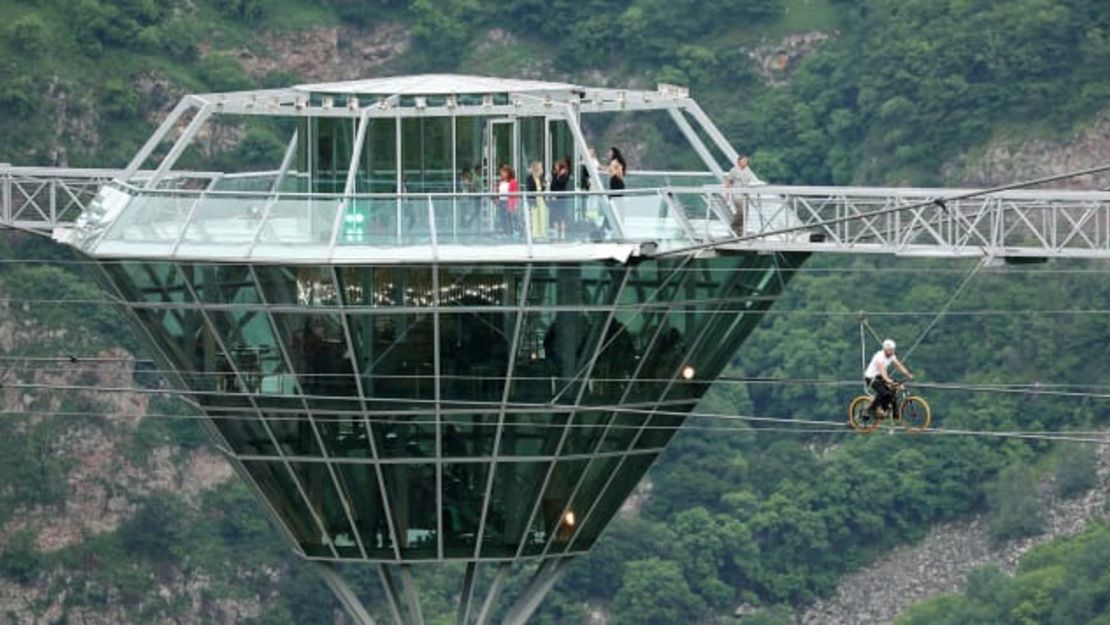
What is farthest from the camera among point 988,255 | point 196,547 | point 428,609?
point 196,547

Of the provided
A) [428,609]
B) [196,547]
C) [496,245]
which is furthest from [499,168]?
[196,547]

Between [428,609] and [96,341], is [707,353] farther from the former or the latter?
[96,341]

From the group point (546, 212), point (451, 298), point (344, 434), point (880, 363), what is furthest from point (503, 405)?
point (880, 363)

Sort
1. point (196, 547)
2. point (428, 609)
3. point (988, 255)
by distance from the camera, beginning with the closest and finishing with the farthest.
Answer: point (988, 255) → point (428, 609) → point (196, 547)

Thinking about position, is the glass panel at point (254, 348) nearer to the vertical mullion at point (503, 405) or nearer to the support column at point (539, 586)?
the vertical mullion at point (503, 405)

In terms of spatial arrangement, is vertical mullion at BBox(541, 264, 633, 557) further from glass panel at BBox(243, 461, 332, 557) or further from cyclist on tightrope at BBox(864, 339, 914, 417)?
cyclist on tightrope at BBox(864, 339, 914, 417)

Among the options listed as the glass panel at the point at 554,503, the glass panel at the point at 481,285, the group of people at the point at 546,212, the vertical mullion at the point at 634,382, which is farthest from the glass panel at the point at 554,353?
the glass panel at the point at 554,503

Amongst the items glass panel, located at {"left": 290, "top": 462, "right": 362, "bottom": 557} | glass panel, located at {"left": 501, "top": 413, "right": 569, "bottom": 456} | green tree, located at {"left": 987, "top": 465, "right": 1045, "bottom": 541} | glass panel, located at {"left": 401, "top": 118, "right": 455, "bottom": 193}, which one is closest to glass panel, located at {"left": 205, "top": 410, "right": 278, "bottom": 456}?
glass panel, located at {"left": 290, "top": 462, "right": 362, "bottom": 557}
